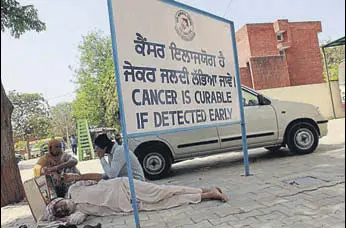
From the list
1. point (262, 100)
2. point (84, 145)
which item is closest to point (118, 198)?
point (262, 100)

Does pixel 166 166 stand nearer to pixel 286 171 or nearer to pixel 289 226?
pixel 286 171

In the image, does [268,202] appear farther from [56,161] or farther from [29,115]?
[29,115]

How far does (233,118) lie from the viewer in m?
5.24

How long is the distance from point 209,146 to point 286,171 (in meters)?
1.67

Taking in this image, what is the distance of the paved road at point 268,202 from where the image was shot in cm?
303

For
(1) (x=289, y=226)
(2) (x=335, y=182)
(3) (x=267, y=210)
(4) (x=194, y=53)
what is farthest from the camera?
(4) (x=194, y=53)

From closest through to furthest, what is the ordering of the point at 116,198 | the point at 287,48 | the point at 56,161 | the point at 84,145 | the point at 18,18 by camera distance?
Answer: the point at 116,198
the point at 56,161
the point at 18,18
the point at 84,145
the point at 287,48

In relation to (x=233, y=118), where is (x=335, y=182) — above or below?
below

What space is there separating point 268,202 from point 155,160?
2.95m

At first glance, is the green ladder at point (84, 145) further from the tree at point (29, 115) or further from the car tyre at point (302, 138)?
the car tyre at point (302, 138)

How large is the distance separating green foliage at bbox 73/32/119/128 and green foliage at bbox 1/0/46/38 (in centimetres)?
1458

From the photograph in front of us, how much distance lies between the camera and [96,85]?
2423cm

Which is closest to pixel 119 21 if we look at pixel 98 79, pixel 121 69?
pixel 121 69

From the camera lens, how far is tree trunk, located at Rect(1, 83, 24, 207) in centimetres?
616
